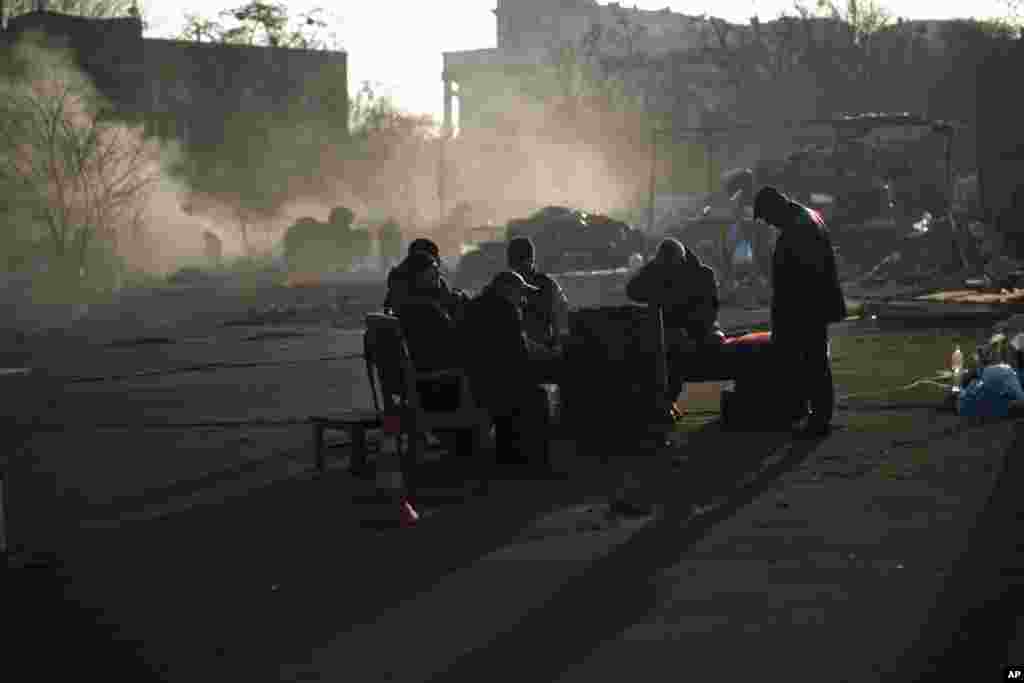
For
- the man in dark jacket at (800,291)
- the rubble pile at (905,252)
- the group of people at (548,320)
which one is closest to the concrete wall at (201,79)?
the rubble pile at (905,252)

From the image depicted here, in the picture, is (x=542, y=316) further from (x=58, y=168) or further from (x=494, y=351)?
(x=58, y=168)

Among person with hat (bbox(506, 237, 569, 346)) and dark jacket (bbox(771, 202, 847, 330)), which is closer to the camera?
dark jacket (bbox(771, 202, 847, 330))

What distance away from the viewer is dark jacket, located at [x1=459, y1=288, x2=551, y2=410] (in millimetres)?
11914

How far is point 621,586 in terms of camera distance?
27.8ft

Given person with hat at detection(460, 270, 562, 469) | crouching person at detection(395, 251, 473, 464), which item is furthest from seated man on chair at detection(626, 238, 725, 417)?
crouching person at detection(395, 251, 473, 464)

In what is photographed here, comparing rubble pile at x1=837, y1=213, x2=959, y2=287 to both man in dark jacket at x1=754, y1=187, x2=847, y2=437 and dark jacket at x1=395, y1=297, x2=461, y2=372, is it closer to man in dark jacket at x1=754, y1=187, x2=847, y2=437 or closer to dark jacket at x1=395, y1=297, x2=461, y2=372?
man in dark jacket at x1=754, y1=187, x2=847, y2=437

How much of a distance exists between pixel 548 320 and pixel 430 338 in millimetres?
2371

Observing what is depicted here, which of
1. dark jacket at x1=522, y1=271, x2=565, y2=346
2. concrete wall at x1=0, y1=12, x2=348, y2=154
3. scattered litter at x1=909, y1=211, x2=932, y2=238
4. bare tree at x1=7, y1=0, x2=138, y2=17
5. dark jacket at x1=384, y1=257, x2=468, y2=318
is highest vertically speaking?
bare tree at x1=7, y1=0, x2=138, y2=17

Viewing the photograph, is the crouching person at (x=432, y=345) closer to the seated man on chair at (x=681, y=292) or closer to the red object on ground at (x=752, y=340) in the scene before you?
the red object on ground at (x=752, y=340)

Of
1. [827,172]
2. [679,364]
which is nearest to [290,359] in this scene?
[679,364]

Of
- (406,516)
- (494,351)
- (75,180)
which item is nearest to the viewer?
(406,516)

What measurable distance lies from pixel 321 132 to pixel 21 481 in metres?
62.1

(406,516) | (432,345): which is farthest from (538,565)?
(432,345)

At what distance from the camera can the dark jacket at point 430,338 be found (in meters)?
12.1
